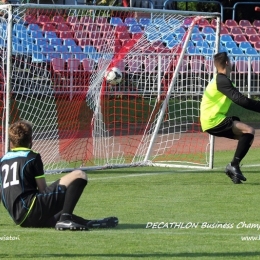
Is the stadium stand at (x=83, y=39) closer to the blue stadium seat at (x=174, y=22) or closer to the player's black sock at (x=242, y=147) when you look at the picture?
the blue stadium seat at (x=174, y=22)

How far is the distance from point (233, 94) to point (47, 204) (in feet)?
14.3

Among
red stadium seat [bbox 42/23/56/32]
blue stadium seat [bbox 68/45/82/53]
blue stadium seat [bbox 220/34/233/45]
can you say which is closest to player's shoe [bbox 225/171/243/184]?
blue stadium seat [bbox 68/45/82/53]

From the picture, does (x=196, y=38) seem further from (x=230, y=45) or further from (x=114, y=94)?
(x=114, y=94)

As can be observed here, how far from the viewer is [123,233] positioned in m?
8.33

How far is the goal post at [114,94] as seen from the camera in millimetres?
14273

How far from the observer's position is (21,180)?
26.7ft

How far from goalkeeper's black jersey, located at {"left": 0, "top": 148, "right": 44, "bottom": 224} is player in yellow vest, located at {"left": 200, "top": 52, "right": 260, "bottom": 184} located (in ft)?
14.2

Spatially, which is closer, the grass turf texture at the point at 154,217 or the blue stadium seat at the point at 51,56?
the grass turf texture at the point at 154,217

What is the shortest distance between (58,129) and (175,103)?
291 cm

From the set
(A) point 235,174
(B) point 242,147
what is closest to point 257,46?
(B) point 242,147

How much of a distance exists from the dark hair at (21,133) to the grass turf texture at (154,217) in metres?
0.87

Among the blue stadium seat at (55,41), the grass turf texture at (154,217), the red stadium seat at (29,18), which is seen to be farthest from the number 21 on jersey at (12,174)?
the blue stadium seat at (55,41)

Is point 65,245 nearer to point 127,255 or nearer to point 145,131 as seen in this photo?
point 127,255

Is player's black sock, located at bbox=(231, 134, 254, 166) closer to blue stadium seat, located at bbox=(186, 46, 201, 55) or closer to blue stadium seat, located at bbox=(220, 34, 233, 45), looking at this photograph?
blue stadium seat, located at bbox=(186, 46, 201, 55)
